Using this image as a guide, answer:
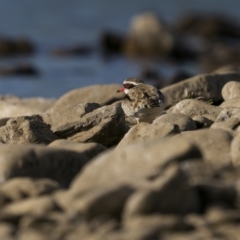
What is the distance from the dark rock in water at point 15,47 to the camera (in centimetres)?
2712

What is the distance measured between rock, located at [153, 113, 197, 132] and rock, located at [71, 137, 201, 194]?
204cm

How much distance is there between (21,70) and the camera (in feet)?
74.0

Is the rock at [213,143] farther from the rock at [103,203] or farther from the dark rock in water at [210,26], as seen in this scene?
the dark rock in water at [210,26]

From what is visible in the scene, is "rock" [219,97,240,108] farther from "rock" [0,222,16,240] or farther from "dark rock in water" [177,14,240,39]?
"dark rock in water" [177,14,240,39]

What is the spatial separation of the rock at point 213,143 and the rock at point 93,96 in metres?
4.01

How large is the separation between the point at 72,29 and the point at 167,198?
26013 mm

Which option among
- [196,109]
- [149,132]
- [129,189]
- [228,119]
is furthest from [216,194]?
[196,109]

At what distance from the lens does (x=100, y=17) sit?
32688mm

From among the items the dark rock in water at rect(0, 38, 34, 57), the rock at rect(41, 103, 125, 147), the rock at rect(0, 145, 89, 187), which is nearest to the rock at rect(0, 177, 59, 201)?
the rock at rect(0, 145, 89, 187)

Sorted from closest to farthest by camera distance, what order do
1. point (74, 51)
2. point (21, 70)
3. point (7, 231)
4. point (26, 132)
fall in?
point (7, 231), point (26, 132), point (21, 70), point (74, 51)

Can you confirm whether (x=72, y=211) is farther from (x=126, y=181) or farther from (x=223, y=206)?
(x=223, y=206)

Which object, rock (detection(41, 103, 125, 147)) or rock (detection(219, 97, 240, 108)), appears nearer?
rock (detection(41, 103, 125, 147))

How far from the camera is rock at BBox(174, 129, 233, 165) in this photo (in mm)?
6219

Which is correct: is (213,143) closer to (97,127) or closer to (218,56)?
(97,127)
